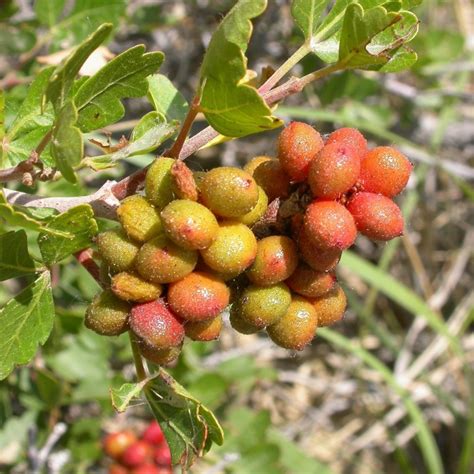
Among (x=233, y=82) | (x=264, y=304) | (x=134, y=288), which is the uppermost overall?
(x=233, y=82)

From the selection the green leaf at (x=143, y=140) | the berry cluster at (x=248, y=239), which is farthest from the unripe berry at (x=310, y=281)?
the green leaf at (x=143, y=140)

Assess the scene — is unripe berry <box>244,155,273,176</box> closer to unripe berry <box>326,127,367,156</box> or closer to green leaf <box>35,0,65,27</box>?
unripe berry <box>326,127,367,156</box>

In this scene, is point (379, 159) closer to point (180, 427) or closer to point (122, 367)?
point (180, 427)

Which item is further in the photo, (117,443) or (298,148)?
(117,443)

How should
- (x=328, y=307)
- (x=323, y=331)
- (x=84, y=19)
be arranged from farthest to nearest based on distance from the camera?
(x=323, y=331) → (x=84, y=19) → (x=328, y=307)

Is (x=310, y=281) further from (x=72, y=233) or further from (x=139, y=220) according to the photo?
(x=72, y=233)

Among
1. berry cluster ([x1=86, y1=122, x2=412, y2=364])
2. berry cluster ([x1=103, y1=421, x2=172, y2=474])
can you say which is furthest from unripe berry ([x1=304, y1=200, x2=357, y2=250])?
berry cluster ([x1=103, y1=421, x2=172, y2=474])

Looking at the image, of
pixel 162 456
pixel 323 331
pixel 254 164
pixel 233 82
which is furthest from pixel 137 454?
pixel 233 82
